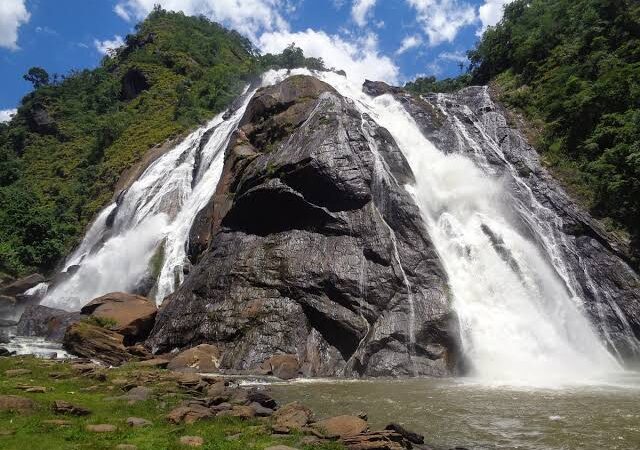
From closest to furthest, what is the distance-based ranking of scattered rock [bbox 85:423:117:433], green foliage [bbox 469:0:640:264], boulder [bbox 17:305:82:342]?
scattered rock [bbox 85:423:117:433], boulder [bbox 17:305:82:342], green foliage [bbox 469:0:640:264]

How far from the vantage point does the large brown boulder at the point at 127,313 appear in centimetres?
2719

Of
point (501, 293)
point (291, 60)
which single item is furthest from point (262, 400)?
point (291, 60)

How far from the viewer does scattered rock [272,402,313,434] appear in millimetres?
11703

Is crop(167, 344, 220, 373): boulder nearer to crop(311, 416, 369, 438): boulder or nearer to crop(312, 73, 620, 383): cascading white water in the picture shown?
crop(311, 416, 369, 438): boulder

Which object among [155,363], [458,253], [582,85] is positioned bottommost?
[155,363]

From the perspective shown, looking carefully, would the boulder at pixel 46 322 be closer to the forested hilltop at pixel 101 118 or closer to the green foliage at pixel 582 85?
the forested hilltop at pixel 101 118

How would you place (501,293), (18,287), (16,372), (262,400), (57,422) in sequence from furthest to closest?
1. (18,287)
2. (501,293)
3. (16,372)
4. (262,400)
5. (57,422)

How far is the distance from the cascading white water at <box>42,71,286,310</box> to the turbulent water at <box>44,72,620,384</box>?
110 millimetres

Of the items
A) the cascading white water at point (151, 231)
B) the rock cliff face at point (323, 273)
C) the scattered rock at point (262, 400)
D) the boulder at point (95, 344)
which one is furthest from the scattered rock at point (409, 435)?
the cascading white water at point (151, 231)

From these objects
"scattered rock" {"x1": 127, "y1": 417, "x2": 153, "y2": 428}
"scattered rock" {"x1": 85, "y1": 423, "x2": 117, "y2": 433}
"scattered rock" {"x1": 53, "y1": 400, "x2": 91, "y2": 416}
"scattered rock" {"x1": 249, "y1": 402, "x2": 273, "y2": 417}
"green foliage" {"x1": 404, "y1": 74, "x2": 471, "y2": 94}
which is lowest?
"scattered rock" {"x1": 85, "y1": 423, "x2": 117, "y2": 433}

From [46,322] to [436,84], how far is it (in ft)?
226

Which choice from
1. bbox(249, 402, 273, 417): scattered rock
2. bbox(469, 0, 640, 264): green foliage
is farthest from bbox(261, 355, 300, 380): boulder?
bbox(469, 0, 640, 264): green foliage

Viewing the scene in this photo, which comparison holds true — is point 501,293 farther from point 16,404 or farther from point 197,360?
point 16,404

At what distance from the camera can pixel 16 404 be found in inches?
468
